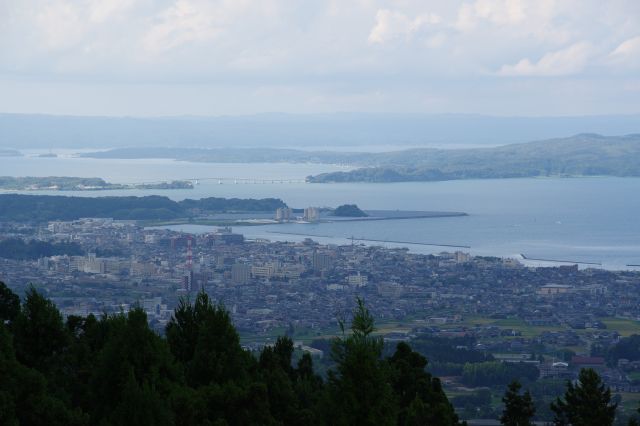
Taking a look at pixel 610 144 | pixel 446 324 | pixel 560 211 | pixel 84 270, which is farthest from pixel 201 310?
pixel 610 144

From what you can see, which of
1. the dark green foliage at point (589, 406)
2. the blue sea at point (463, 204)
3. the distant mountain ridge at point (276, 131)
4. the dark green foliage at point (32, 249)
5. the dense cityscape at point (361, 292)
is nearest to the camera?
the dark green foliage at point (589, 406)

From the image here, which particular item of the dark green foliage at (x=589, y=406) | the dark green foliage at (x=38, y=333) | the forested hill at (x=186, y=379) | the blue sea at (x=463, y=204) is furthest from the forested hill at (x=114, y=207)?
A: the dark green foliage at (x=589, y=406)

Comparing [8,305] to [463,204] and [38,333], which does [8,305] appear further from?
[463,204]

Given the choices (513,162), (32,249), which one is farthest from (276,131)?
(32,249)

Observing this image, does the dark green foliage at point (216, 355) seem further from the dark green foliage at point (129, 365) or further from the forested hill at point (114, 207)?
the forested hill at point (114, 207)

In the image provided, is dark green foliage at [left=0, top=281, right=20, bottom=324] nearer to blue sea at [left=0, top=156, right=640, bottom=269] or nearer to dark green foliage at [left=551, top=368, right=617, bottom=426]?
dark green foliage at [left=551, top=368, right=617, bottom=426]

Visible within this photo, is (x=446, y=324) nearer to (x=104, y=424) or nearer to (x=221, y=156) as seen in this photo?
(x=104, y=424)
